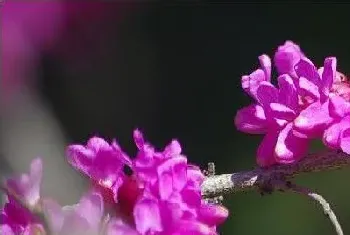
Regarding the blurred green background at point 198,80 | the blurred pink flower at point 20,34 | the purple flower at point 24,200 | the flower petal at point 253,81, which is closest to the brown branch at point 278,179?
the flower petal at point 253,81

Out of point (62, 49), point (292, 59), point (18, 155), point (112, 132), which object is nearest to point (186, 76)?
point (112, 132)

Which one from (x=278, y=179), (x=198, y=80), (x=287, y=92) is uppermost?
(x=287, y=92)

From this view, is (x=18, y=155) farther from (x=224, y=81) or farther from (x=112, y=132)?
(x=224, y=81)

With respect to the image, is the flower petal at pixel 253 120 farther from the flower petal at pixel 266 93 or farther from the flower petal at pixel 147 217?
the flower petal at pixel 147 217

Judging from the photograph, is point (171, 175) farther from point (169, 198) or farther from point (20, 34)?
point (20, 34)

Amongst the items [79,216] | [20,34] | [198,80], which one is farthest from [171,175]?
[198,80]

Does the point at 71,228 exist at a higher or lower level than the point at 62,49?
higher
